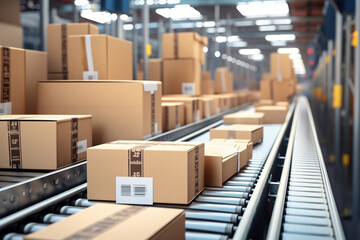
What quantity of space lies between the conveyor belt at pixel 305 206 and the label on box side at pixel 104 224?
517 mm

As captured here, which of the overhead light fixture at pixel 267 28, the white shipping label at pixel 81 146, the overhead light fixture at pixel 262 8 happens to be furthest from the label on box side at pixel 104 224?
the overhead light fixture at pixel 267 28

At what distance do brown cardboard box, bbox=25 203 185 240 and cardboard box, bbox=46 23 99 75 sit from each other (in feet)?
7.41

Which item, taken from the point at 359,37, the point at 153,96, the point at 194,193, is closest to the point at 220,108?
the point at 359,37

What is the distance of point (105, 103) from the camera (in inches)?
108

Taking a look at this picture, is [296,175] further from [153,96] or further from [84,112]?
[84,112]

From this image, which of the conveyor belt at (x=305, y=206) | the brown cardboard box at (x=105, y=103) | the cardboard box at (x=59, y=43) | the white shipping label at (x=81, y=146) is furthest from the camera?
the cardboard box at (x=59, y=43)

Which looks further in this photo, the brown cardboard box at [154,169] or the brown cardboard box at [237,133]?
the brown cardboard box at [237,133]

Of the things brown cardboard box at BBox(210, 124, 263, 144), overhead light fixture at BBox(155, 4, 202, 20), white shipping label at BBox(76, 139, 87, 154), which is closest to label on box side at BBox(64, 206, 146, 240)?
white shipping label at BBox(76, 139, 87, 154)

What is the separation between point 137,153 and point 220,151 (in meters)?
0.62

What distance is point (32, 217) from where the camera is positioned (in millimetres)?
1520

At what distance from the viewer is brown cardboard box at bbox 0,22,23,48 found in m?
3.46

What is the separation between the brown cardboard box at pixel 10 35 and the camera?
3457 mm

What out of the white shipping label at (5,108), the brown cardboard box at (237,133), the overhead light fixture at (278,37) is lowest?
the brown cardboard box at (237,133)

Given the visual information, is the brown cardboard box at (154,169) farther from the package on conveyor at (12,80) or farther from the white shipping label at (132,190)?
the package on conveyor at (12,80)
